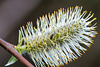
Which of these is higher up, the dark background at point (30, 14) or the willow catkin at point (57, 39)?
the dark background at point (30, 14)

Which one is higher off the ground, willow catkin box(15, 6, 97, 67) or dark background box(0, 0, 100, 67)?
dark background box(0, 0, 100, 67)

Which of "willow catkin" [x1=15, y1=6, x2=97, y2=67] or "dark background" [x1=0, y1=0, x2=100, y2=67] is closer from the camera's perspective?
"willow catkin" [x1=15, y1=6, x2=97, y2=67]

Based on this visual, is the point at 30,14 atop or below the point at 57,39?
atop

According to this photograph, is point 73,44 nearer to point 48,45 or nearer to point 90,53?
point 48,45

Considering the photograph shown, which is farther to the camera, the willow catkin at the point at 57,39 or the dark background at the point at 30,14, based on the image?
the dark background at the point at 30,14

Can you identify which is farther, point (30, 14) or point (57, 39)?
point (30, 14)
